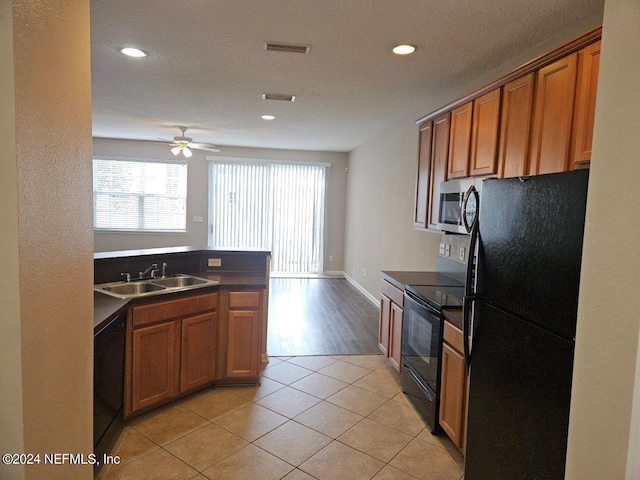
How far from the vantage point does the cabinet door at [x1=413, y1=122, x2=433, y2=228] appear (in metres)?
3.54

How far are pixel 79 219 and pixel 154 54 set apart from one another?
2306mm

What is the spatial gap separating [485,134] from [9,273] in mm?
2578

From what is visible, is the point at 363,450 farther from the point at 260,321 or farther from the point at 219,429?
the point at 260,321

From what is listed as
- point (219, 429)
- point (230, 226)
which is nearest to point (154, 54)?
point (219, 429)

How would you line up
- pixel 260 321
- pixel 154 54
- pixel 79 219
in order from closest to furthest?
pixel 79 219 < pixel 154 54 < pixel 260 321

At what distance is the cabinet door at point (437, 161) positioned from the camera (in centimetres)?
320

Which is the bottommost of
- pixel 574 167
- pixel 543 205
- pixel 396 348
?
pixel 396 348

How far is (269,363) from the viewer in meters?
3.88

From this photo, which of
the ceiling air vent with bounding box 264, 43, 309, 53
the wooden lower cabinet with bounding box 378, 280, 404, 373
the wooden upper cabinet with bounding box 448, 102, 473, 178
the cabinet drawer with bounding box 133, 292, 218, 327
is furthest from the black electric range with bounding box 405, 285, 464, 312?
the ceiling air vent with bounding box 264, 43, 309, 53

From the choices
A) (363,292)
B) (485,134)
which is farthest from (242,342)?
(363,292)

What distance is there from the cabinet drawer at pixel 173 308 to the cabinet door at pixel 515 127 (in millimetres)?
2262

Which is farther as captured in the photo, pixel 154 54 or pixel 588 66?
pixel 154 54

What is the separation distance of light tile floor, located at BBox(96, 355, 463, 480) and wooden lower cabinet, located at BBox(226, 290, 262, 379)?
0.59 feet

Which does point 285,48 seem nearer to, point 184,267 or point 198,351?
point 184,267
